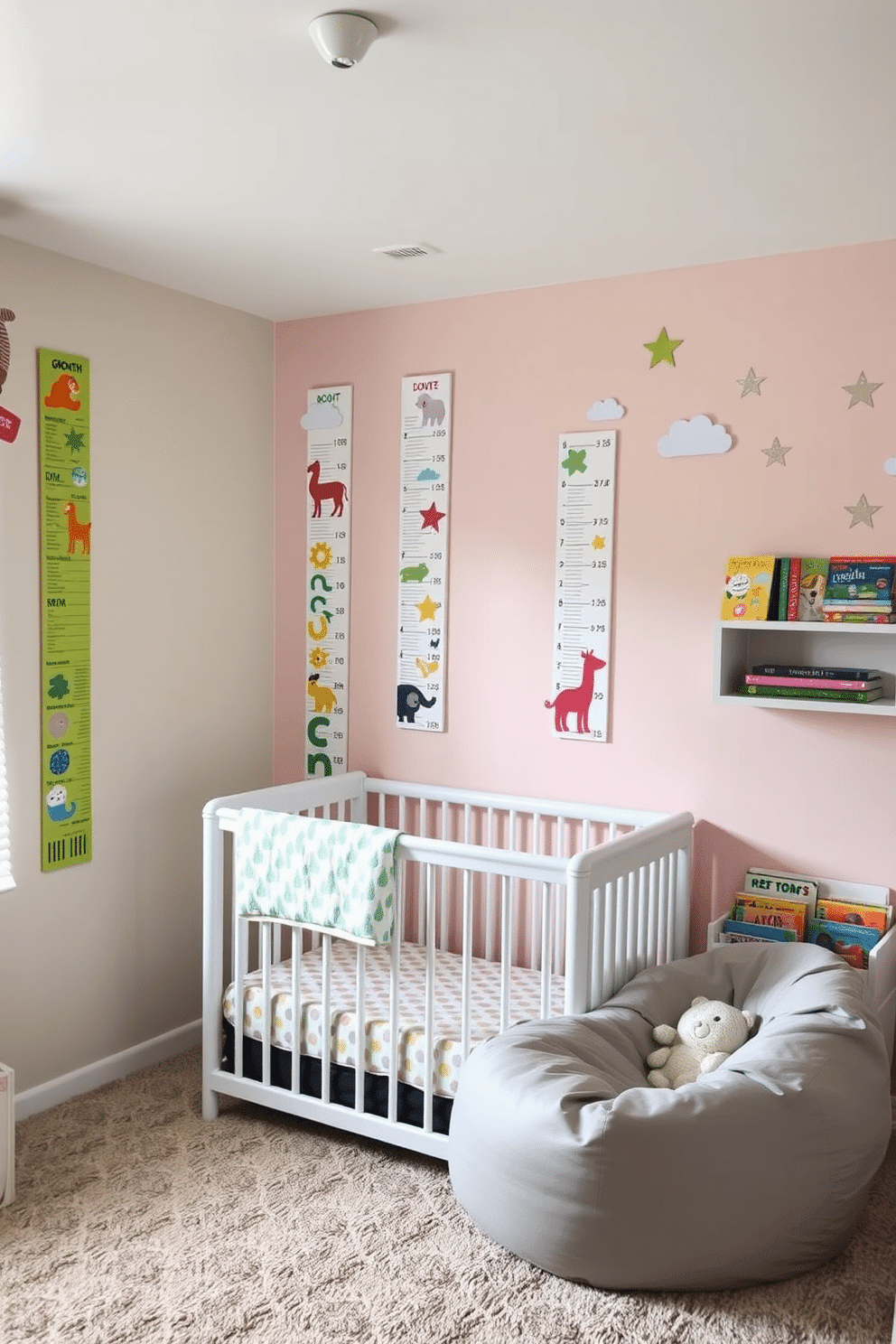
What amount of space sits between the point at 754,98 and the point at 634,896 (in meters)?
1.74

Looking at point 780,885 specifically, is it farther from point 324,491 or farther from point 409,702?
point 324,491

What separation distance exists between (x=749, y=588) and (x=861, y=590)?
0.27 meters

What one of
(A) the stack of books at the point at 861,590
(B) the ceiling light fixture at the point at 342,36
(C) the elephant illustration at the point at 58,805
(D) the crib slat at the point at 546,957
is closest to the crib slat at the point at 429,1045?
(D) the crib slat at the point at 546,957

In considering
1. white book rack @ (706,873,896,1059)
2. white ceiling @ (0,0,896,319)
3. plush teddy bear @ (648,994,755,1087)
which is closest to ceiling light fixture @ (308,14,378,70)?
white ceiling @ (0,0,896,319)

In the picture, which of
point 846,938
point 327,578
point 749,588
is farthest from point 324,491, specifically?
point 846,938

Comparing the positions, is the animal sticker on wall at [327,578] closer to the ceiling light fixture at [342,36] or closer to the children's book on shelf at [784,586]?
the children's book on shelf at [784,586]

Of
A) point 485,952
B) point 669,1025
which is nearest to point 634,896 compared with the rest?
point 669,1025

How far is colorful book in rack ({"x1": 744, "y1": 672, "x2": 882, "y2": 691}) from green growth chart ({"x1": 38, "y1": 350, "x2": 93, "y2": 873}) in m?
1.77

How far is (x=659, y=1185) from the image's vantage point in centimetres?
208

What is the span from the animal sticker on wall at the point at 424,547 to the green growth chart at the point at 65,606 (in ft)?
3.10

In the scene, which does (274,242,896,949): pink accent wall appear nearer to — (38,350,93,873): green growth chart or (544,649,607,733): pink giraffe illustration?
(544,649,607,733): pink giraffe illustration

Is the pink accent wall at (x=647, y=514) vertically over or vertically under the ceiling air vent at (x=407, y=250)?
under

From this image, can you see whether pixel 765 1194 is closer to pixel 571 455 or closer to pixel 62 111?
pixel 571 455

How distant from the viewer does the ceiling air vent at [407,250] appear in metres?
2.89
